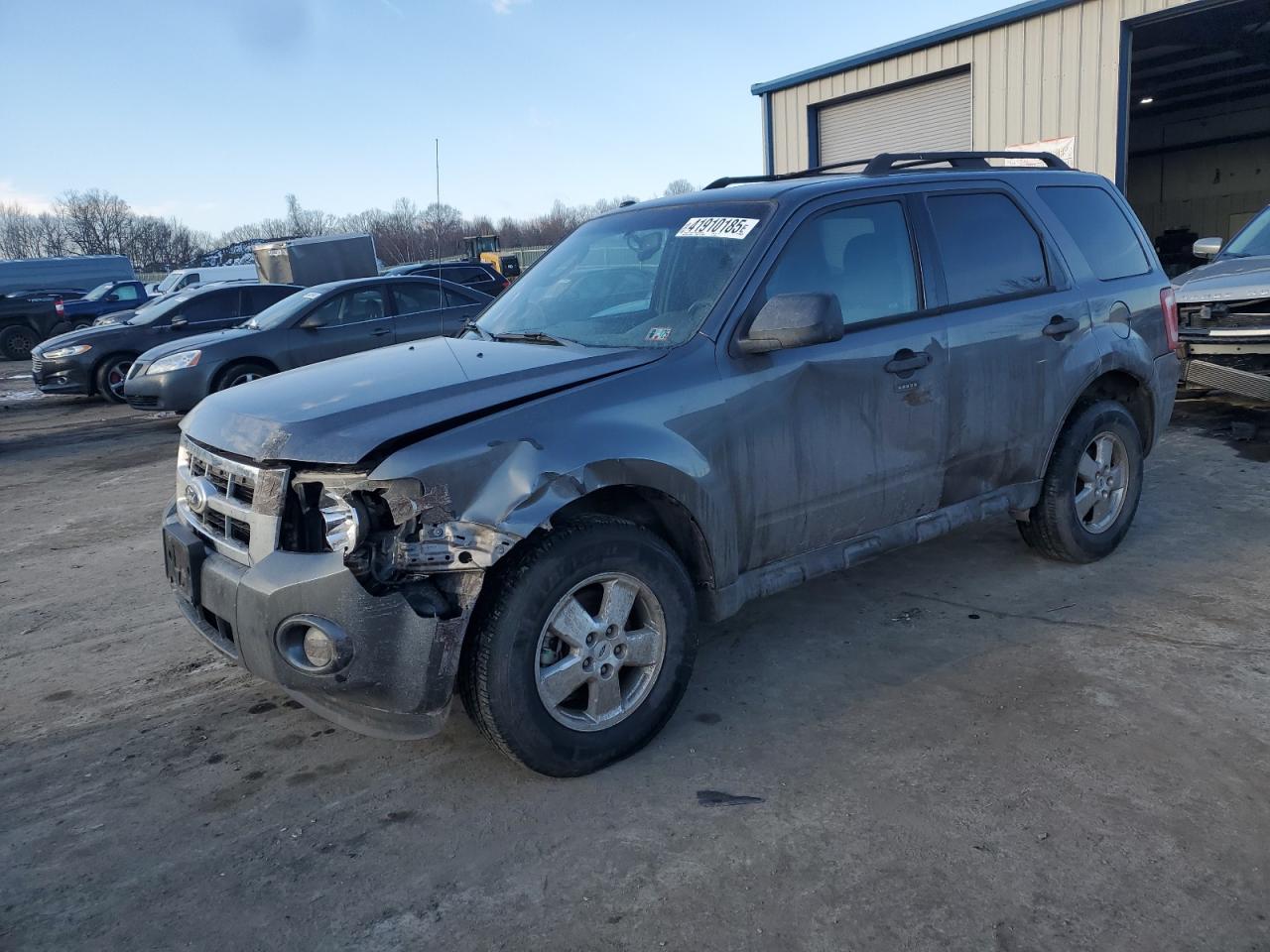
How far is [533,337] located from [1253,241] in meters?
8.08

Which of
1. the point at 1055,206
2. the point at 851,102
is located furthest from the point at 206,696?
the point at 851,102

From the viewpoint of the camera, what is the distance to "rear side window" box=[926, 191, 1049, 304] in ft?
13.7

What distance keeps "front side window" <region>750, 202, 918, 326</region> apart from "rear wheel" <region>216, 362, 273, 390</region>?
8.25 m

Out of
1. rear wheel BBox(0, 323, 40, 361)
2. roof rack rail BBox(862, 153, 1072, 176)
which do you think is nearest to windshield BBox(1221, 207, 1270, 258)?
roof rack rail BBox(862, 153, 1072, 176)

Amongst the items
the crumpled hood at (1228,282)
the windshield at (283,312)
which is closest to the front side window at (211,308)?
the windshield at (283,312)

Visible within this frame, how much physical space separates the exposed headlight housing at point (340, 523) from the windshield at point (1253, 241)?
8814mm

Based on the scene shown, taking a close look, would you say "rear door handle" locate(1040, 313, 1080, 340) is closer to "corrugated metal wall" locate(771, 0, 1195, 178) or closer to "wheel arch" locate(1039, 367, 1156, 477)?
"wheel arch" locate(1039, 367, 1156, 477)

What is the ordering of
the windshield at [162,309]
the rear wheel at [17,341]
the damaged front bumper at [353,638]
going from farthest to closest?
1. the rear wheel at [17,341]
2. the windshield at [162,309]
3. the damaged front bumper at [353,638]

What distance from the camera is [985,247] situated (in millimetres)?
4332

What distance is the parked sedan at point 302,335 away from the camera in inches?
411

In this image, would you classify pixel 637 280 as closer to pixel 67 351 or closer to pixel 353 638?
pixel 353 638

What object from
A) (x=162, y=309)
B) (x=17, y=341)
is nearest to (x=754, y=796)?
(x=162, y=309)

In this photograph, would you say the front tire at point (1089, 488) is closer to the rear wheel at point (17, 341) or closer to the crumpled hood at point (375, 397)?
the crumpled hood at point (375, 397)

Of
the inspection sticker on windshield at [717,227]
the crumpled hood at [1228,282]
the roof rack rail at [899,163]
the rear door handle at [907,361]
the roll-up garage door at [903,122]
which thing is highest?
the roll-up garage door at [903,122]
